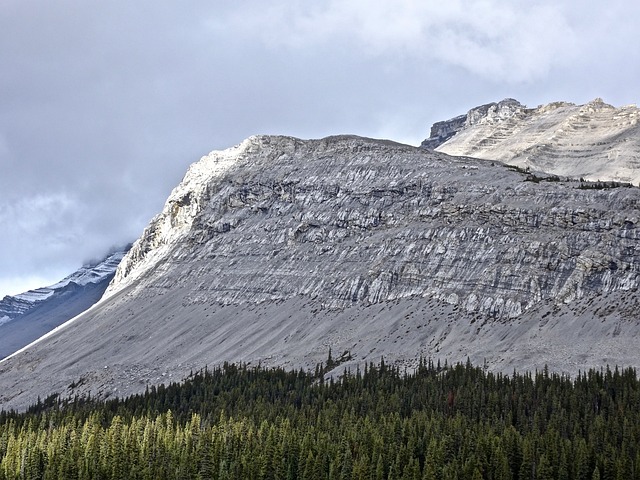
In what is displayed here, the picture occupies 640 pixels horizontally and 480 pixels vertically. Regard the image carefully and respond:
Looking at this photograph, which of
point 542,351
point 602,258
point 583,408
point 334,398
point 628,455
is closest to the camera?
point 628,455

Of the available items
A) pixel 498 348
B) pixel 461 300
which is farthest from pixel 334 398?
pixel 461 300

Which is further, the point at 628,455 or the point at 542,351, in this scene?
the point at 542,351

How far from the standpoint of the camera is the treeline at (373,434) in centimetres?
9450

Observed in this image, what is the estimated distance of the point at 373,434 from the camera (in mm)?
105312

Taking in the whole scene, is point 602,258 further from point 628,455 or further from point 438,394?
point 628,455

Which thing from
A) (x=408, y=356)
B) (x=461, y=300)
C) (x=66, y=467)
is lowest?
(x=66, y=467)

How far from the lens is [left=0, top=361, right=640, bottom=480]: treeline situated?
3720 inches

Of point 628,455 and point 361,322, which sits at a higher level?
point 361,322

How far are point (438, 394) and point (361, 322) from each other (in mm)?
53271

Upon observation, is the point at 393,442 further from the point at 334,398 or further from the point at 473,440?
the point at 334,398

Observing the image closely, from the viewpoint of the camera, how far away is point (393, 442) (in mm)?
103312

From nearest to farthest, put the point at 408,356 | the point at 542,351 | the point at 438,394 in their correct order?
1. the point at 438,394
2. the point at 542,351
3. the point at 408,356

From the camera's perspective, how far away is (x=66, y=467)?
101500mm

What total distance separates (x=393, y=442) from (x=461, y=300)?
79.7m
